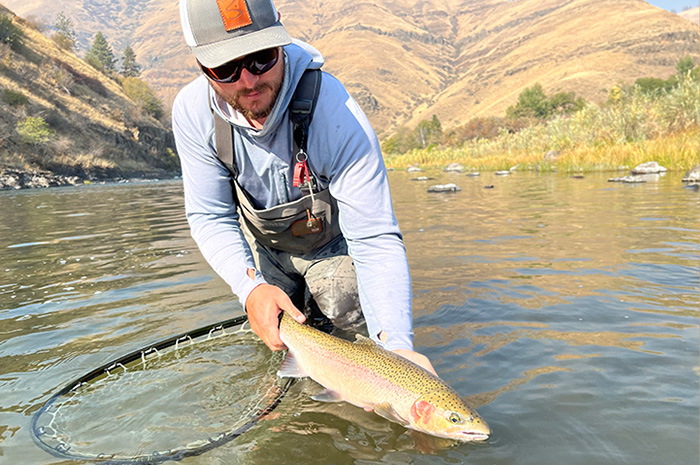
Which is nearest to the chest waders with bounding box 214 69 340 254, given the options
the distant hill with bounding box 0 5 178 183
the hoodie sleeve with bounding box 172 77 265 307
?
the hoodie sleeve with bounding box 172 77 265 307

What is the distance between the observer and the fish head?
7.04 ft

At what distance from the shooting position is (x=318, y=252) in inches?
149

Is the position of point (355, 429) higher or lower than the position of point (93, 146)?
lower

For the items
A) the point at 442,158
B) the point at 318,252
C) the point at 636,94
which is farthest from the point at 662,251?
the point at 442,158

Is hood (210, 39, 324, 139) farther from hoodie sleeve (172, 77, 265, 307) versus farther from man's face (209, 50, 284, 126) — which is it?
hoodie sleeve (172, 77, 265, 307)

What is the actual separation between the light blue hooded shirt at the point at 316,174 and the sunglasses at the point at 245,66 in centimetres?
21

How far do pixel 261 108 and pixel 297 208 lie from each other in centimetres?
75

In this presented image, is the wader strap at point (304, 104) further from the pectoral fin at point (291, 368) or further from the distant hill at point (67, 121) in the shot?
the distant hill at point (67, 121)

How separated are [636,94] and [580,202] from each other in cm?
1308

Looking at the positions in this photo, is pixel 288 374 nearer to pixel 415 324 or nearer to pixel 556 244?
pixel 415 324

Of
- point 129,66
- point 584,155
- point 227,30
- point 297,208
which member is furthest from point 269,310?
point 129,66

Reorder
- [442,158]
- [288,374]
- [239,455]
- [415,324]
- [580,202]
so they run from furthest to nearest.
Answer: [442,158] < [580,202] < [415,324] < [288,374] < [239,455]

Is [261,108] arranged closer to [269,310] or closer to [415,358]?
[269,310]

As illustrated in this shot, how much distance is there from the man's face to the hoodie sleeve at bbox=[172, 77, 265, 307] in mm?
355
